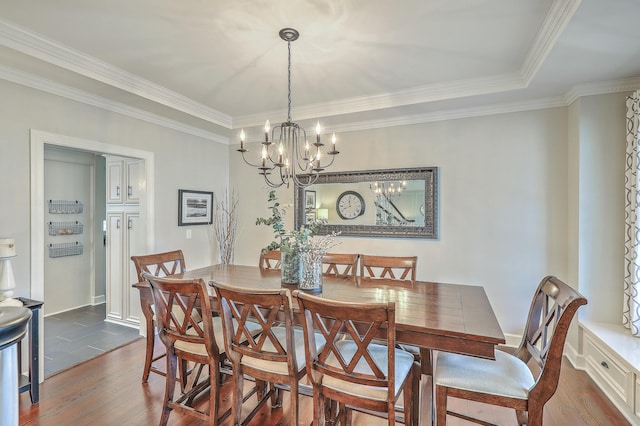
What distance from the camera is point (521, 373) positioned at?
1.74 m

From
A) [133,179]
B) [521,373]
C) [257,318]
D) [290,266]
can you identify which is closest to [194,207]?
[133,179]

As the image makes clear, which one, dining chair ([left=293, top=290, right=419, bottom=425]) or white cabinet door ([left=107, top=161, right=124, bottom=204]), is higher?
white cabinet door ([left=107, top=161, right=124, bottom=204])

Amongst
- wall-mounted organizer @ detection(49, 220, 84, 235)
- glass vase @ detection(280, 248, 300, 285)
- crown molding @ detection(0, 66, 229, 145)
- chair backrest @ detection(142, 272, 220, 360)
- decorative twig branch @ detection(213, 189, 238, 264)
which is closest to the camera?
chair backrest @ detection(142, 272, 220, 360)

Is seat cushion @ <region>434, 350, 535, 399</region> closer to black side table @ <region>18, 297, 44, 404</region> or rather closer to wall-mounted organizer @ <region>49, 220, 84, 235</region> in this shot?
black side table @ <region>18, 297, 44, 404</region>

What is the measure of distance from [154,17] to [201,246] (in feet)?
9.66

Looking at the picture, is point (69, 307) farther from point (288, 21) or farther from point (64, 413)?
point (288, 21)

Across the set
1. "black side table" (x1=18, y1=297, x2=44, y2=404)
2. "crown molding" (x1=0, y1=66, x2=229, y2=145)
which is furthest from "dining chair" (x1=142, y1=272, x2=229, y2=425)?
"crown molding" (x1=0, y1=66, x2=229, y2=145)

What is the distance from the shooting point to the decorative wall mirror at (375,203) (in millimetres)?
3688

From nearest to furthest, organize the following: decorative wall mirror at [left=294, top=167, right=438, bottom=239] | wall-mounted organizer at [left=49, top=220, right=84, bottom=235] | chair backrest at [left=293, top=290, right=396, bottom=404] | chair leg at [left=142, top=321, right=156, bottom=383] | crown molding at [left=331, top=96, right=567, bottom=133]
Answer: chair backrest at [left=293, top=290, right=396, bottom=404] → chair leg at [left=142, top=321, right=156, bottom=383] → crown molding at [left=331, top=96, right=567, bottom=133] → decorative wall mirror at [left=294, top=167, right=438, bottom=239] → wall-mounted organizer at [left=49, top=220, right=84, bottom=235]

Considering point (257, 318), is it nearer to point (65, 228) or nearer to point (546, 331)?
point (546, 331)

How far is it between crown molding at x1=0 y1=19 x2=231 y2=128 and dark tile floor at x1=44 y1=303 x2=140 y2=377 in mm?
2537

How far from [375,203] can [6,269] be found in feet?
11.1

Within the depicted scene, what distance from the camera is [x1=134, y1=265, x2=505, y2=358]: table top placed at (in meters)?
1.59

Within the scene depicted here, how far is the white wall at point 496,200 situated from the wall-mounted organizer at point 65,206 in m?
4.14
